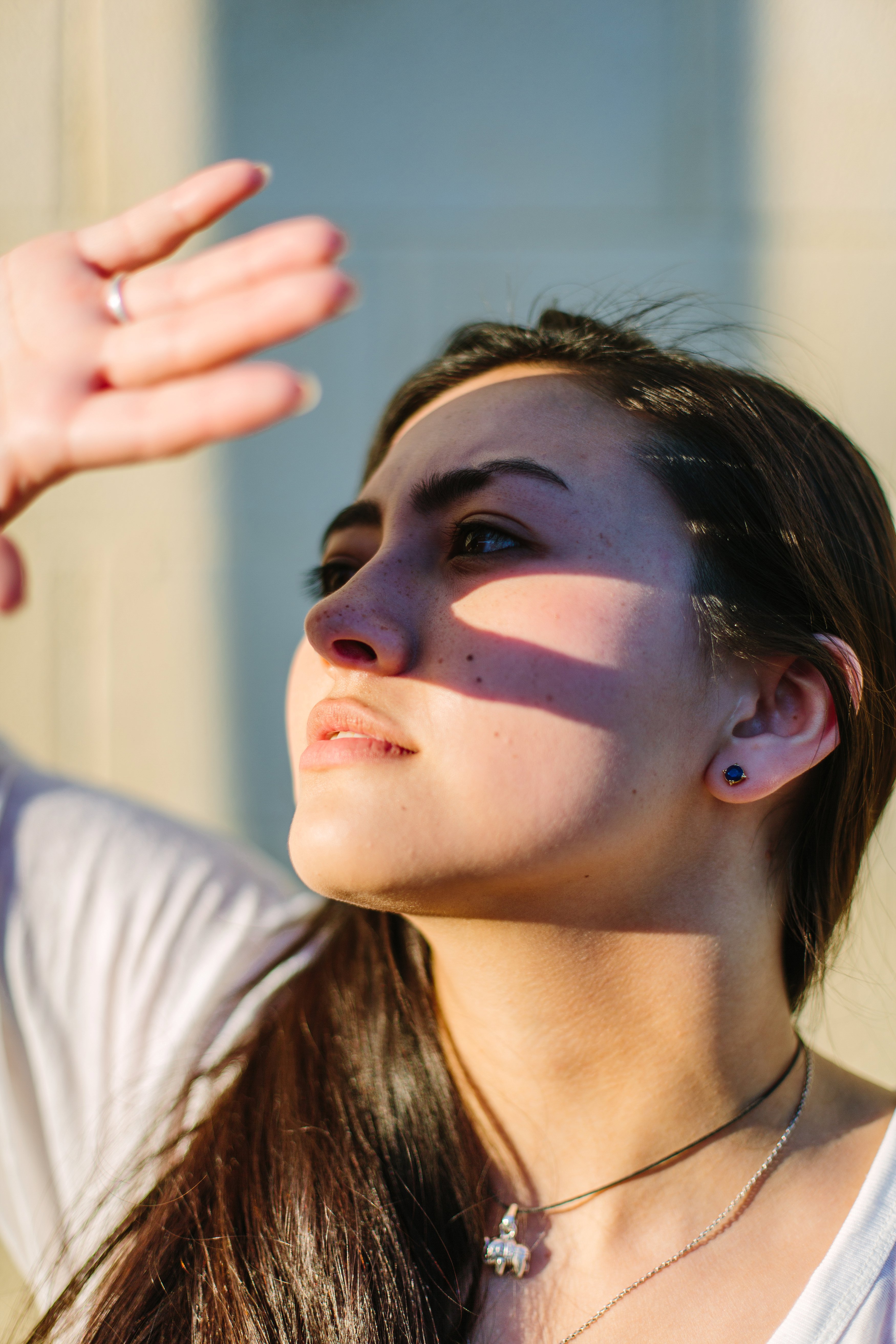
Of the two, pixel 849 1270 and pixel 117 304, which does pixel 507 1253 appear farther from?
pixel 117 304

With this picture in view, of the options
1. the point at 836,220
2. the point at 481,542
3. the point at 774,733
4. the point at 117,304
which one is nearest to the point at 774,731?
the point at 774,733

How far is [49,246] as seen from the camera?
0.78 m

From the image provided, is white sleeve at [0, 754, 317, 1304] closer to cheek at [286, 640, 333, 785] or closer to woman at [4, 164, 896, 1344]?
woman at [4, 164, 896, 1344]

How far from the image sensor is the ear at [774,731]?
97 cm

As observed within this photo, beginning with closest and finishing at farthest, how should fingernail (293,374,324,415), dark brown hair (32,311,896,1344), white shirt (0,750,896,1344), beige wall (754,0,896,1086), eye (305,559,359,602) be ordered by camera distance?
fingernail (293,374,324,415), dark brown hair (32,311,896,1344), eye (305,559,359,602), white shirt (0,750,896,1344), beige wall (754,0,896,1086)

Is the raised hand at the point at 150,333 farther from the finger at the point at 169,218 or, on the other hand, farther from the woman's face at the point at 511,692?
the woman's face at the point at 511,692

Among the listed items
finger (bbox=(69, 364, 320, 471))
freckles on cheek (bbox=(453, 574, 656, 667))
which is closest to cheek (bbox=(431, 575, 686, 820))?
freckles on cheek (bbox=(453, 574, 656, 667))

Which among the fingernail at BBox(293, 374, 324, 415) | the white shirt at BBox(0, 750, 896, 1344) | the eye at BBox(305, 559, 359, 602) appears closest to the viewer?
the fingernail at BBox(293, 374, 324, 415)

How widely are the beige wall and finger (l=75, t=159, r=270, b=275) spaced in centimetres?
125

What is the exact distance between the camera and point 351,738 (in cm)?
89

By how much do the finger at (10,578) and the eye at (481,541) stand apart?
420 millimetres

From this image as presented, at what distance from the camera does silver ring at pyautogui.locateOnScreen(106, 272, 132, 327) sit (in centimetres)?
70

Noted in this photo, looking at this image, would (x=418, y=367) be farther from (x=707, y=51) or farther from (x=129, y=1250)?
(x=129, y=1250)

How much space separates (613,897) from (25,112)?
179cm
